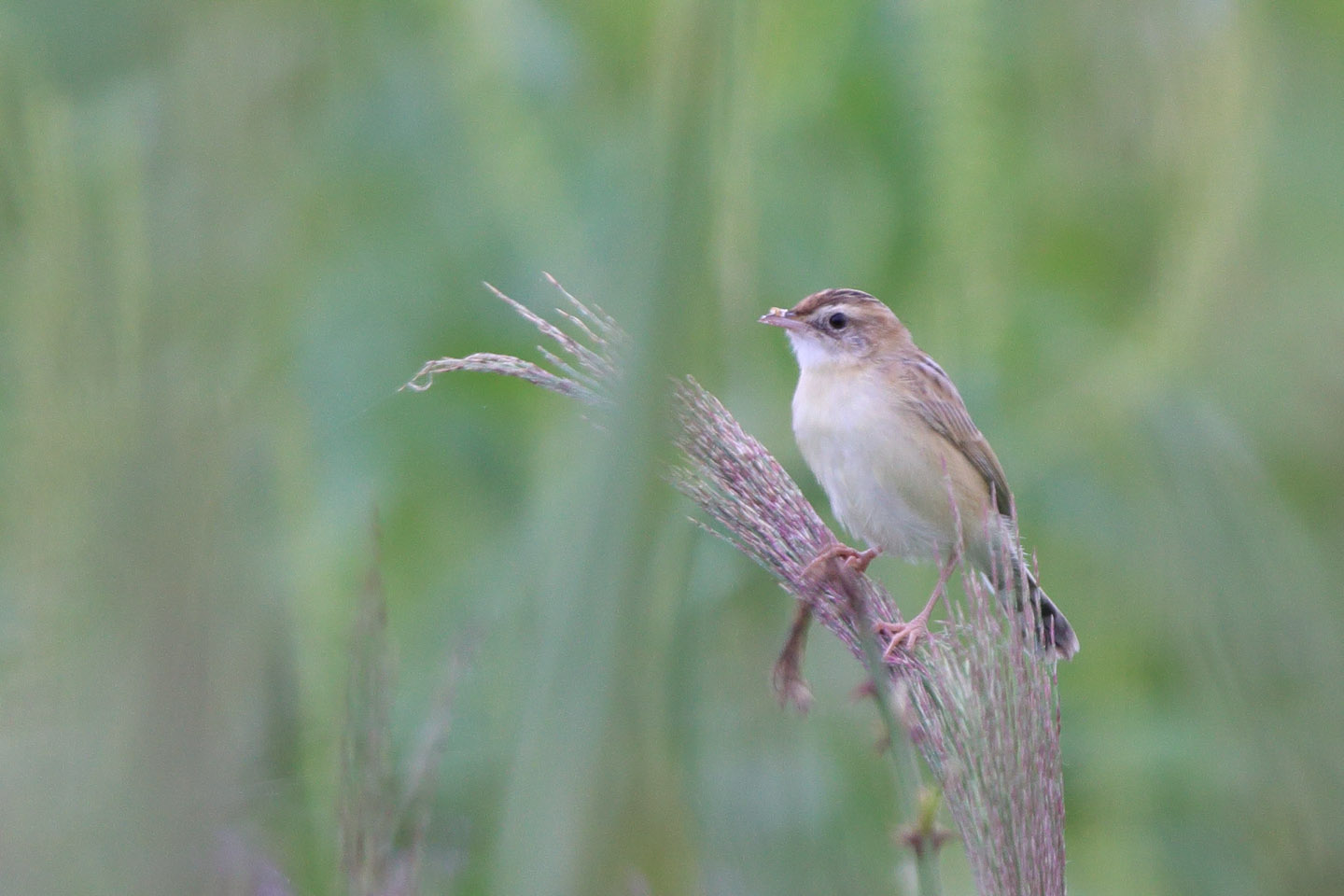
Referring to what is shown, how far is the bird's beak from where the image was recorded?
9.16ft

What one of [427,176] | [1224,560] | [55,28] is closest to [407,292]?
[427,176]

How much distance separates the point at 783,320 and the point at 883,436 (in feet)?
1.06

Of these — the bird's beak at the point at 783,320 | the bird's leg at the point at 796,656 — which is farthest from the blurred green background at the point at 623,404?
the bird's beak at the point at 783,320

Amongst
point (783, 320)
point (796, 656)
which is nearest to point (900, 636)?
point (796, 656)

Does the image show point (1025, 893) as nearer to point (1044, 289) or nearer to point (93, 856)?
point (93, 856)

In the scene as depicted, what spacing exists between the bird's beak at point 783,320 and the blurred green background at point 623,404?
0.47 ft

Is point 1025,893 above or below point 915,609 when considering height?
below

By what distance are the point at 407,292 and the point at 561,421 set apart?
0.73 metres

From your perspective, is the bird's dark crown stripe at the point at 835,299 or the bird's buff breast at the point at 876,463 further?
the bird's dark crown stripe at the point at 835,299

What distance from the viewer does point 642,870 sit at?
0.47 m

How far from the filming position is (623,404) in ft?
1.53

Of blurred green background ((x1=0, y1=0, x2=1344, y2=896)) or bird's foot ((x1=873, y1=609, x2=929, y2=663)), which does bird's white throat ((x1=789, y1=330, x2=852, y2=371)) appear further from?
bird's foot ((x1=873, y1=609, x2=929, y2=663))

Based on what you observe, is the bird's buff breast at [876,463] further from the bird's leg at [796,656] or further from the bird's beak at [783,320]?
the bird's leg at [796,656]

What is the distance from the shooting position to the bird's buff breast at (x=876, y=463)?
8.71ft
